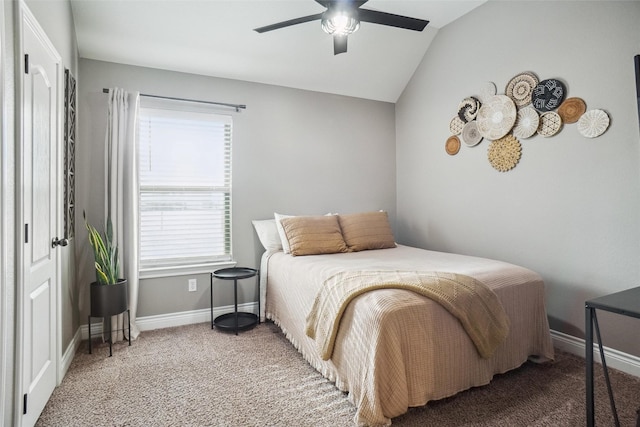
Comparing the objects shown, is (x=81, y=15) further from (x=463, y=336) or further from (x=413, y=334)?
(x=463, y=336)

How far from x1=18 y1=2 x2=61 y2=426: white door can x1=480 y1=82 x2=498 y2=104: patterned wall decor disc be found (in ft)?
10.9

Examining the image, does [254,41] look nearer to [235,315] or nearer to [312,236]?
[312,236]

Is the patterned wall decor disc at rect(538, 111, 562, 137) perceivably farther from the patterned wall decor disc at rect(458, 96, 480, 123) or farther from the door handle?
the door handle

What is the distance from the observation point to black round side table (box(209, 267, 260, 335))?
317cm

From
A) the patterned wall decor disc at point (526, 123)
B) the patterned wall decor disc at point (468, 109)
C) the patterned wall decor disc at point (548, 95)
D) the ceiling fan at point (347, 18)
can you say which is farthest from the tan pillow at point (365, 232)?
the ceiling fan at point (347, 18)

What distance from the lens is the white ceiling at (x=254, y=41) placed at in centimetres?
285

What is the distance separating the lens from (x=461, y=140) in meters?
3.55

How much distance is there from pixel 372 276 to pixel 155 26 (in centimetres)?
267

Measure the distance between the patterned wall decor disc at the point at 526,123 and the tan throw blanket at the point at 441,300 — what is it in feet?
4.98

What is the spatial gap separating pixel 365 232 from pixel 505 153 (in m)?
1.44

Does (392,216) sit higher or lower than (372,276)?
higher

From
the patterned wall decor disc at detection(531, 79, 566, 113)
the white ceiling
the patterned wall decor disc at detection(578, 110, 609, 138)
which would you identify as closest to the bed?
the patterned wall decor disc at detection(578, 110, 609, 138)

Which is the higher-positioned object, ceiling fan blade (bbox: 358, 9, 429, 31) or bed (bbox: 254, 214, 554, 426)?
ceiling fan blade (bbox: 358, 9, 429, 31)

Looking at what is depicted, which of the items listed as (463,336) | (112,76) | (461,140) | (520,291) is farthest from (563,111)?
(112,76)
